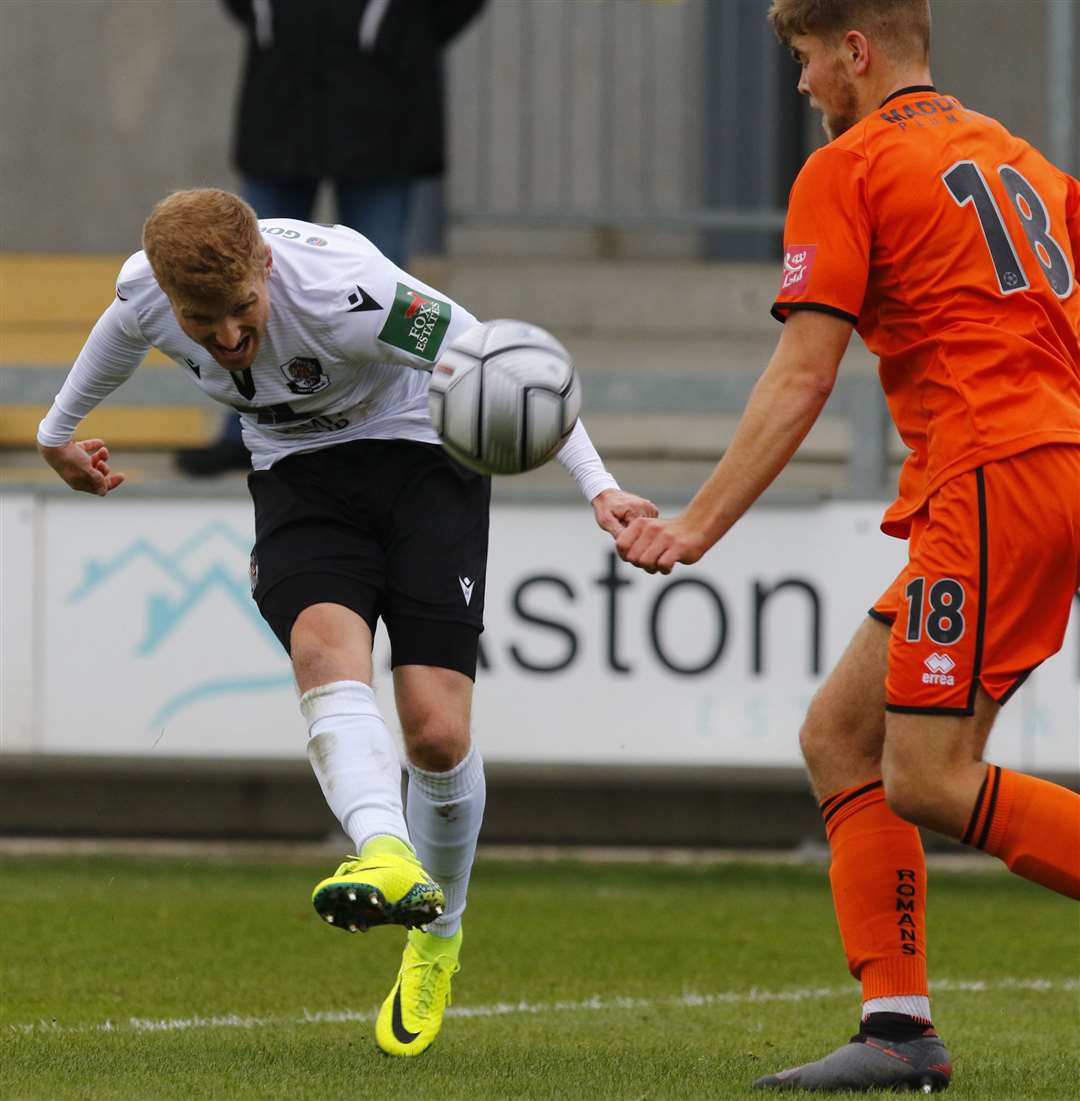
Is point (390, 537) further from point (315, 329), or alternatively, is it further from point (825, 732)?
point (825, 732)

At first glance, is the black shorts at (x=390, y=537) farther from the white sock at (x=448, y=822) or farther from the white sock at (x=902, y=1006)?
the white sock at (x=902, y=1006)

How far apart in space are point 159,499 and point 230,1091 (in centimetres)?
440

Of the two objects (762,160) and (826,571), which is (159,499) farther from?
(762,160)

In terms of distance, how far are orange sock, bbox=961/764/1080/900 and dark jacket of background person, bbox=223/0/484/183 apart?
566cm

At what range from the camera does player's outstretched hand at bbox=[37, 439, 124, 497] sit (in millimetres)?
5047

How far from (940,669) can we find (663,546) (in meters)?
0.55

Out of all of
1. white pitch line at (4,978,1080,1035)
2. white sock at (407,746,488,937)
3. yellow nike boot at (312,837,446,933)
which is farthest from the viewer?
white pitch line at (4,978,1080,1035)

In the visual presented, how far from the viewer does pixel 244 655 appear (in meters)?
8.44

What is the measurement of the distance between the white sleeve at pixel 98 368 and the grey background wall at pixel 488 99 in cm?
659

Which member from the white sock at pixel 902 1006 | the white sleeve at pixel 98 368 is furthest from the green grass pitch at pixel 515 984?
the white sleeve at pixel 98 368

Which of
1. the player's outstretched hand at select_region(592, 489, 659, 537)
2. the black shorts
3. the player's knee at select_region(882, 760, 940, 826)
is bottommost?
the player's knee at select_region(882, 760, 940, 826)

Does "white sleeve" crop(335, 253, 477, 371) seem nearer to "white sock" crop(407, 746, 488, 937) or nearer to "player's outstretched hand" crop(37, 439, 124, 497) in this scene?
"player's outstretched hand" crop(37, 439, 124, 497)

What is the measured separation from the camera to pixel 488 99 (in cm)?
1144

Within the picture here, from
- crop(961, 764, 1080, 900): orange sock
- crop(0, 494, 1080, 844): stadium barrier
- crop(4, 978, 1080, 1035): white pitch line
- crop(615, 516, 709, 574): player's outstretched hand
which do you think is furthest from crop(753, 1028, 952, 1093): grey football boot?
crop(0, 494, 1080, 844): stadium barrier
